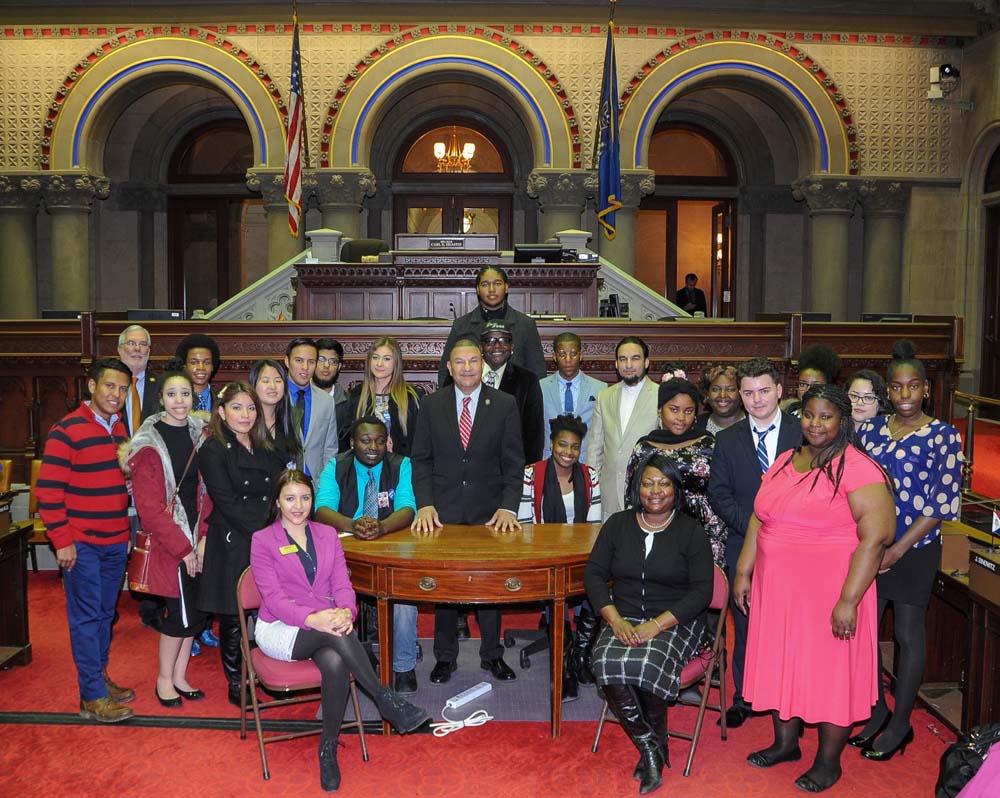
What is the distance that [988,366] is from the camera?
12414 mm

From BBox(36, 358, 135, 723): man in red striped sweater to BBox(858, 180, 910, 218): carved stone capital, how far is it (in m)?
11.7

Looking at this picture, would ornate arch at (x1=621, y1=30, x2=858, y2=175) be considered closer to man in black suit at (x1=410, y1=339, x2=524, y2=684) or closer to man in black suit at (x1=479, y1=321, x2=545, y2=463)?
man in black suit at (x1=479, y1=321, x2=545, y2=463)

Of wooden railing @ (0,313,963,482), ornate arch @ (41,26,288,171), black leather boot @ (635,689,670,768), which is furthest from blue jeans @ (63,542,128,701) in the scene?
ornate arch @ (41,26,288,171)

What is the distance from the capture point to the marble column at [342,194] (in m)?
12.4

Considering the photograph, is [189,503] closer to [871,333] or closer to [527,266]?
[527,266]

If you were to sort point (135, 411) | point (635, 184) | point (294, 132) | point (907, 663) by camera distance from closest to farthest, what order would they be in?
point (907, 663)
point (135, 411)
point (294, 132)
point (635, 184)

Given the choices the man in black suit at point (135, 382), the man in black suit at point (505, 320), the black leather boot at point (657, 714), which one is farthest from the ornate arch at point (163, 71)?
the black leather boot at point (657, 714)

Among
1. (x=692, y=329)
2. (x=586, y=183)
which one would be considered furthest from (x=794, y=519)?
(x=586, y=183)

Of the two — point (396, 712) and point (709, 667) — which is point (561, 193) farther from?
point (396, 712)

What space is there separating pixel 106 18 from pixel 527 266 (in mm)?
7849

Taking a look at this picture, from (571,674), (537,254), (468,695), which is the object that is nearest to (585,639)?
(571,674)

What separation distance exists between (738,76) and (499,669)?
421 inches

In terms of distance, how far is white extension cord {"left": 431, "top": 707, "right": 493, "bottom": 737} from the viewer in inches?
153

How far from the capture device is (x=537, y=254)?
A: 9156mm
